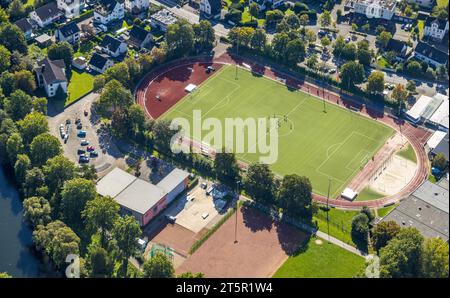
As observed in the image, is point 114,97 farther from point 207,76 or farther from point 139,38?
point 139,38

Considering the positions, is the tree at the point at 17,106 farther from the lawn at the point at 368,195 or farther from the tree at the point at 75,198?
the lawn at the point at 368,195

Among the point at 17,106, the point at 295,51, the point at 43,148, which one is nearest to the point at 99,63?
the point at 17,106

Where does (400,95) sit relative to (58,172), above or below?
above

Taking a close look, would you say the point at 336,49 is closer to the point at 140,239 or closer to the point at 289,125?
the point at 289,125

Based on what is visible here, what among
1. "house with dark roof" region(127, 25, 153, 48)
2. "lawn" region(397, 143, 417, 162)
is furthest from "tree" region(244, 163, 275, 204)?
"house with dark roof" region(127, 25, 153, 48)

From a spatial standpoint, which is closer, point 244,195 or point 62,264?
point 62,264

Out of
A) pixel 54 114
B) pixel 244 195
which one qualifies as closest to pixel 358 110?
pixel 244 195
